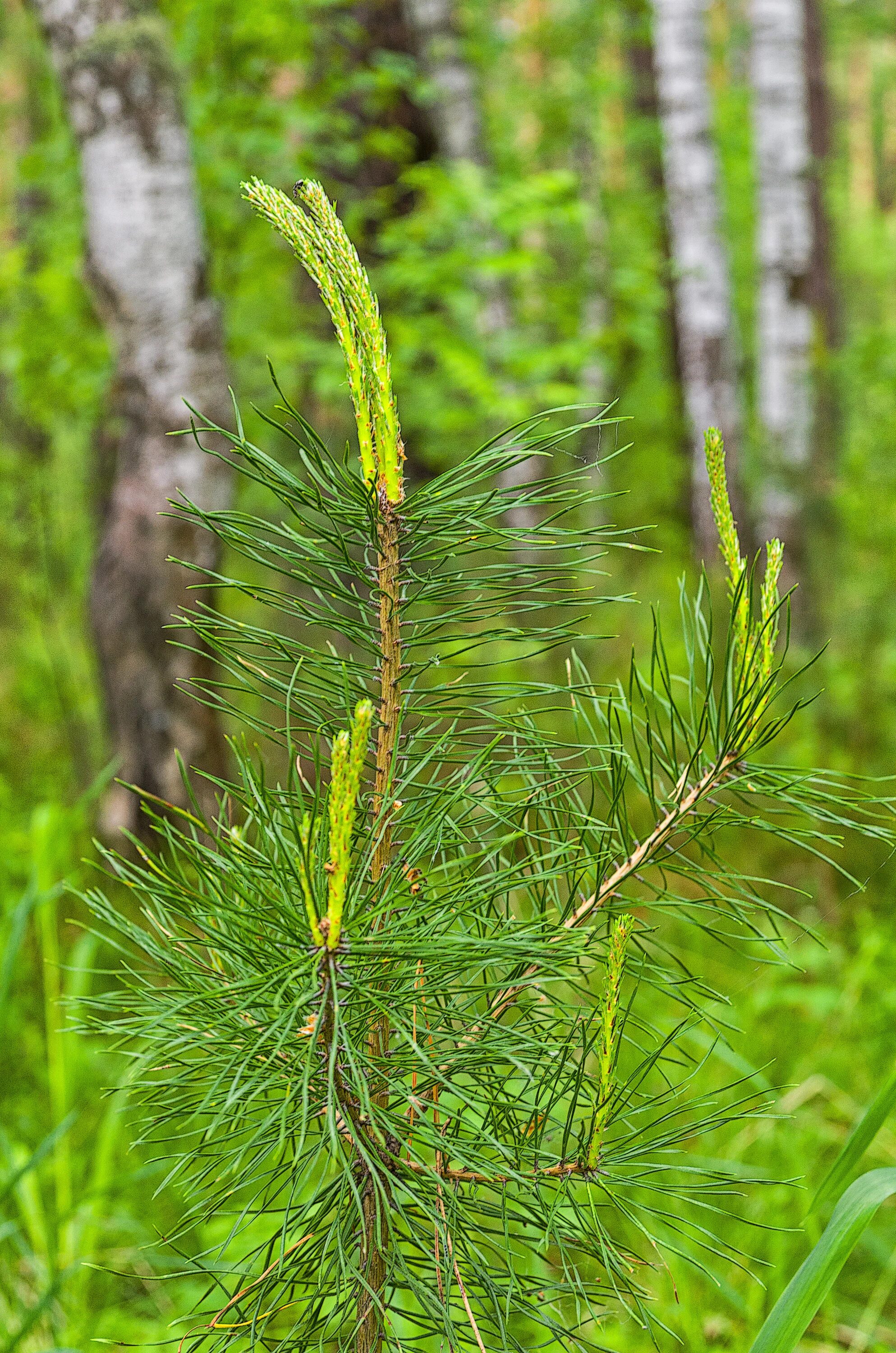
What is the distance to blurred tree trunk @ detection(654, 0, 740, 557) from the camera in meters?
5.21

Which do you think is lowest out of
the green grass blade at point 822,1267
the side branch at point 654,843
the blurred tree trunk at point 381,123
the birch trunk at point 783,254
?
the green grass blade at point 822,1267

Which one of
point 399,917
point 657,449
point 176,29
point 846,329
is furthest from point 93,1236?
point 846,329

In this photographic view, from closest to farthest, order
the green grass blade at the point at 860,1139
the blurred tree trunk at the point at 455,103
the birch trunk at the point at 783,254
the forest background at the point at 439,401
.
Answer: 1. the green grass blade at the point at 860,1139
2. the forest background at the point at 439,401
3. the birch trunk at the point at 783,254
4. the blurred tree trunk at the point at 455,103

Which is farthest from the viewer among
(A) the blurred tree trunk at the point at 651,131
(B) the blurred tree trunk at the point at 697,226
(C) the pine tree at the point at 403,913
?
(A) the blurred tree trunk at the point at 651,131

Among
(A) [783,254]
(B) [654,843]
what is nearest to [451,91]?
(A) [783,254]

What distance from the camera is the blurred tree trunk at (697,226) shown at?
205 inches

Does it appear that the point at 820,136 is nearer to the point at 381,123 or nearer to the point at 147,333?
the point at 381,123

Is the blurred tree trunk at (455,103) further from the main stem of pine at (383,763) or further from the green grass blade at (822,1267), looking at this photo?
the green grass blade at (822,1267)

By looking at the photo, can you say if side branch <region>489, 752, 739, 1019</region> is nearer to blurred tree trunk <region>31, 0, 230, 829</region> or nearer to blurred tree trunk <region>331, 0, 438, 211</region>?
blurred tree trunk <region>31, 0, 230, 829</region>

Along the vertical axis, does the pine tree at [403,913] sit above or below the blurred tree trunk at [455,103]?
below

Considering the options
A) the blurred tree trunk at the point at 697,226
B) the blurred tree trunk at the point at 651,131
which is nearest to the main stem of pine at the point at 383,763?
the blurred tree trunk at the point at 697,226

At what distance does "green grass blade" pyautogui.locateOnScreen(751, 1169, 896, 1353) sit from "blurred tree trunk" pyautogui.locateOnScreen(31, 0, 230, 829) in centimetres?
239

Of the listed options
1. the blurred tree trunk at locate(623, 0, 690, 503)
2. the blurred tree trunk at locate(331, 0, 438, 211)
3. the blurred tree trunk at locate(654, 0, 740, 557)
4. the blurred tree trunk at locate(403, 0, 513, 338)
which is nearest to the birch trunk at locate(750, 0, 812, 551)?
the blurred tree trunk at locate(654, 0, 740, 557)

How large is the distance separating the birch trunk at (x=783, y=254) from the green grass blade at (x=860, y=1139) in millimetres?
4288
